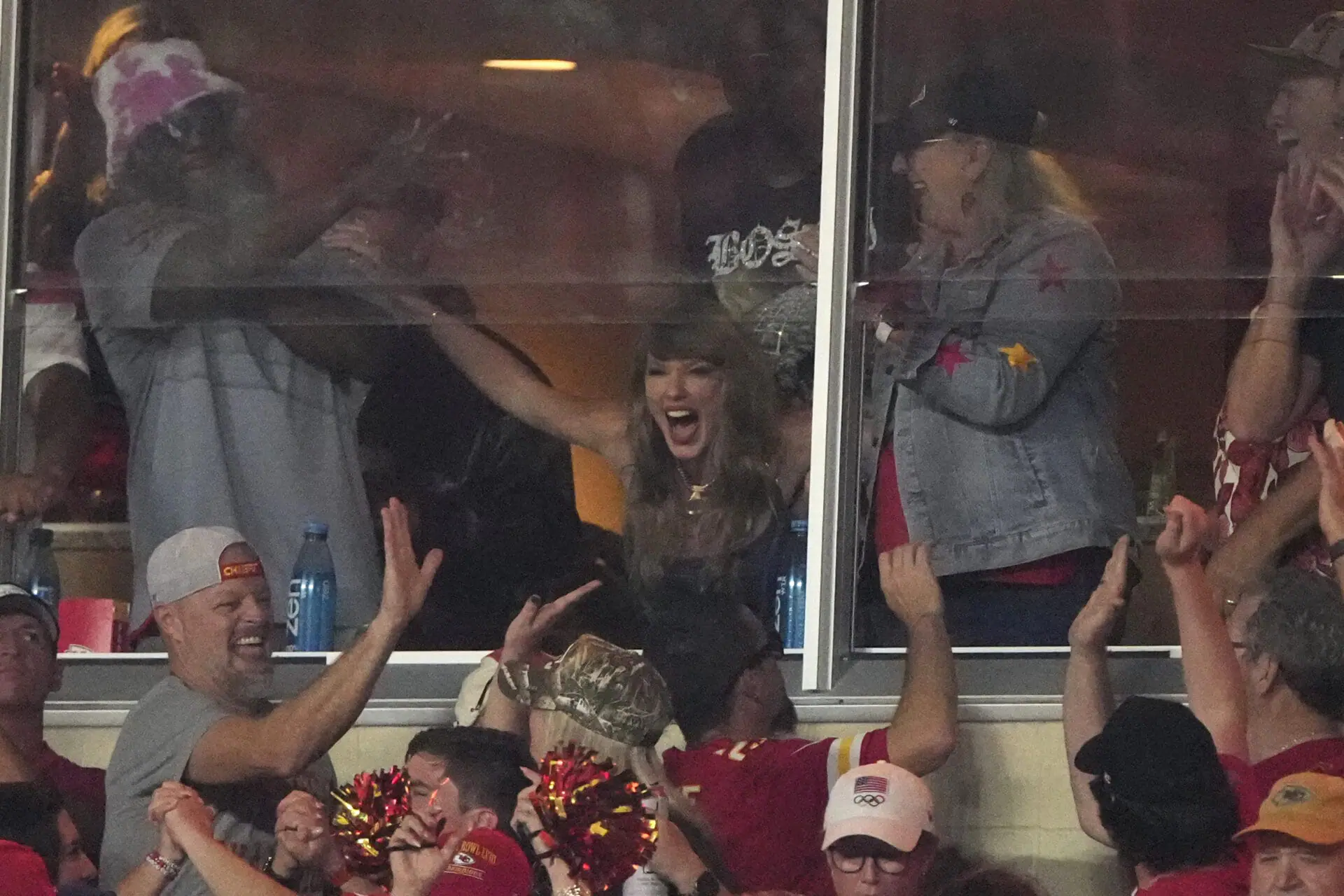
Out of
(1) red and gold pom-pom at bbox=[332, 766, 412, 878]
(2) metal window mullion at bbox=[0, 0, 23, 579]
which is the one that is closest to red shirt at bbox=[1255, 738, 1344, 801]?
(1) red and gold pom-pom at bbox=[332, 766, 412, 878]

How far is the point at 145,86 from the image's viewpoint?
546 cm

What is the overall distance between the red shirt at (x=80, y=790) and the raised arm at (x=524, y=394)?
118 centimetres

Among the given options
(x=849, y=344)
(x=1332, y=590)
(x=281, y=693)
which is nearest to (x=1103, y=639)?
(x=1332, y=590)

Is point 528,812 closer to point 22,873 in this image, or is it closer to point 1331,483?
point 22,873

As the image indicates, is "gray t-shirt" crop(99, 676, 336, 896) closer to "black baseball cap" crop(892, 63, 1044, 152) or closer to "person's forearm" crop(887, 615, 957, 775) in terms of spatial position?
"person's forearm" crop(887, 615, 957, 775)

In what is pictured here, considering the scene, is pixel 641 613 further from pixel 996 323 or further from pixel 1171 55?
pixel 1171 55

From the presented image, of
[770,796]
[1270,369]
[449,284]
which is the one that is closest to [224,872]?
[770,796]

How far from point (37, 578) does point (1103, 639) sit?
2.39m

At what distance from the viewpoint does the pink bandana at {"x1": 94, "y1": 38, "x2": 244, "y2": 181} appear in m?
5.43

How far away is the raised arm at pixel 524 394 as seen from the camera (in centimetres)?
508

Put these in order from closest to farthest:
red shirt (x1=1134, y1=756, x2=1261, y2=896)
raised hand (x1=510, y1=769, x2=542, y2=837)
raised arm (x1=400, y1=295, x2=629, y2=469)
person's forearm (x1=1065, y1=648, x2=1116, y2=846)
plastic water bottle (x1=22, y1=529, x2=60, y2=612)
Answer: red shirt (x1=1134, y1=756, x2=1261, y2=896) → raised hand (x1=510, y1=769, x2=542, y2=837) → person's forearm (x1=1065, y1=648, x2=1116, y2=846) → raised arm (x1=400, y1=295, x2=629, y2=469) → plastic water bottle (x1=22, y1=529, x2=60, y2=612)

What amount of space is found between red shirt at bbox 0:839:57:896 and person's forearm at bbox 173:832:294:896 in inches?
10.9

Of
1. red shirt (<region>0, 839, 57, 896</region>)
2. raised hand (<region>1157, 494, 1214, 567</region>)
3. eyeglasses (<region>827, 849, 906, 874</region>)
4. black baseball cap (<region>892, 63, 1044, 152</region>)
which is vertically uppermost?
black baseball cap (<region>892, 63, 1044, 152</region>)

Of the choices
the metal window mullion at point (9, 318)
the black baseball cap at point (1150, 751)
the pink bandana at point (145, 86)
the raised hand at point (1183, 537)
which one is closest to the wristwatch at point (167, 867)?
the metal window mullion at point (9, 318)
